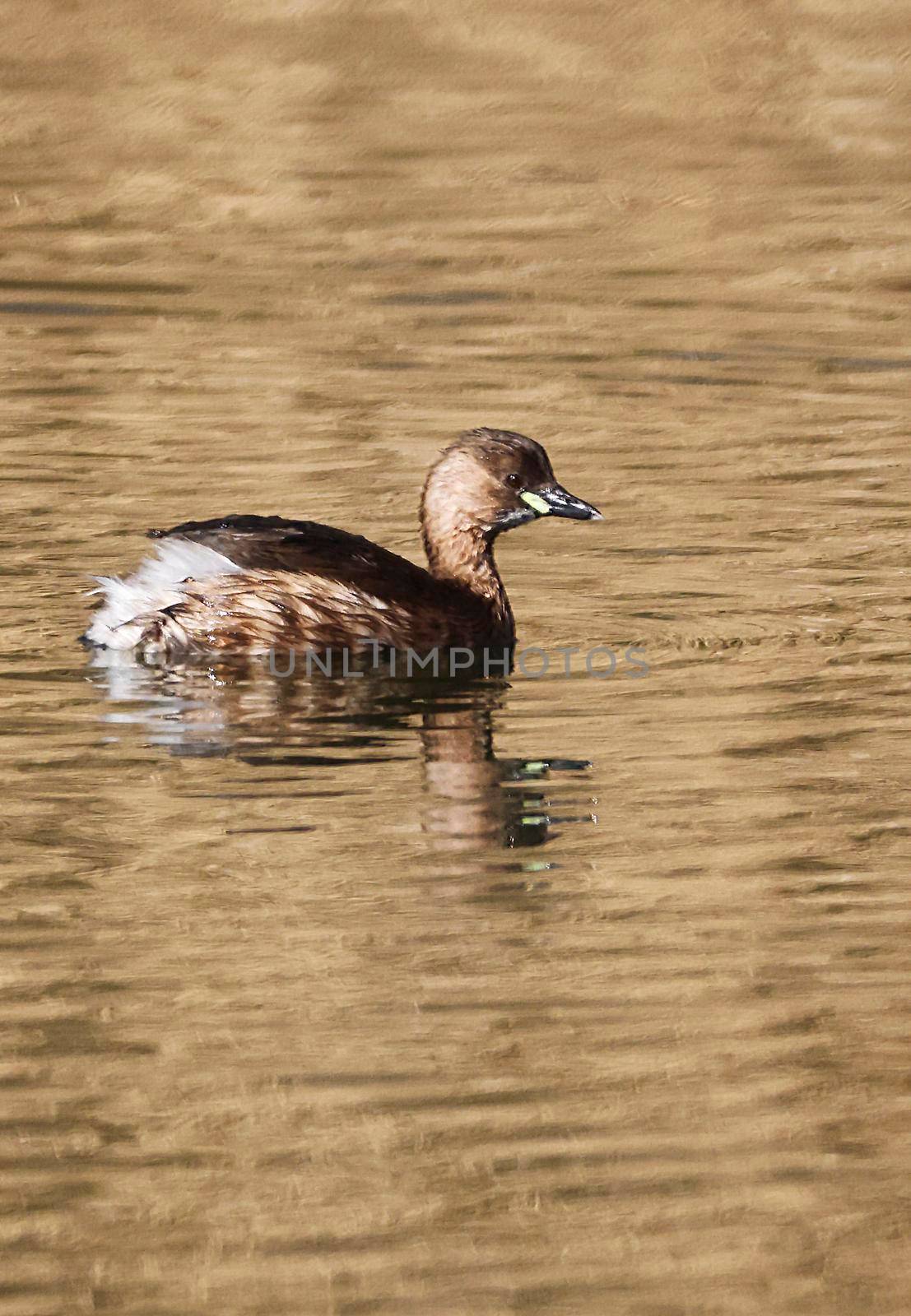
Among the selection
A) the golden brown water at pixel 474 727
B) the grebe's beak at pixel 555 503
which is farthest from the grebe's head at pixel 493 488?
the golden brown water at pixel 474 727

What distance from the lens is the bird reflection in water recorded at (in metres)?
7.43

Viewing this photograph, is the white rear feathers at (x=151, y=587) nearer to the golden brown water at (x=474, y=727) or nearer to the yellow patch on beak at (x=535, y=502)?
the golden brown water at (x=474, y=727)

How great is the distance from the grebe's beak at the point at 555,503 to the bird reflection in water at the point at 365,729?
91 centimetres

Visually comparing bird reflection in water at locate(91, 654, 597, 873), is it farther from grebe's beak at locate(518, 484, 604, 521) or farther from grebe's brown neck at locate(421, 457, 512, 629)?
grebe's beak at locate(518, 484, 604, 521)

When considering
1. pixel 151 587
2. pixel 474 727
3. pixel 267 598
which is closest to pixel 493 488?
pixel 267 598

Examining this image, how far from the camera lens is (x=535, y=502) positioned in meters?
9.63

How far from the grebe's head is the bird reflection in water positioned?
34.8 inches

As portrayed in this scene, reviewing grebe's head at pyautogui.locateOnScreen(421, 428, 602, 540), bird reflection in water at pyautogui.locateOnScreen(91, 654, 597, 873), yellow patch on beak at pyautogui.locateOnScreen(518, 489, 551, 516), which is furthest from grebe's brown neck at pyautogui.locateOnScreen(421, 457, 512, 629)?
bird reflection in water at pyautogui.locateOnScreen(91, 654, 597, 873)

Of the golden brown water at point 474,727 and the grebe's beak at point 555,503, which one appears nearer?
the golden brown water at point 474,727

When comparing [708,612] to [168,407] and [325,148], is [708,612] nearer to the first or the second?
[168,407]

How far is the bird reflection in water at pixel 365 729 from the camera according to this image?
24.4 feet

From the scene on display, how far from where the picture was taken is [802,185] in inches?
619

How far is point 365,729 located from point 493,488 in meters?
1.67

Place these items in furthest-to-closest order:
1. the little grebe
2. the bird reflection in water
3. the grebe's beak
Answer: the grebe's beak < the little grebe < the bird reflection in water
